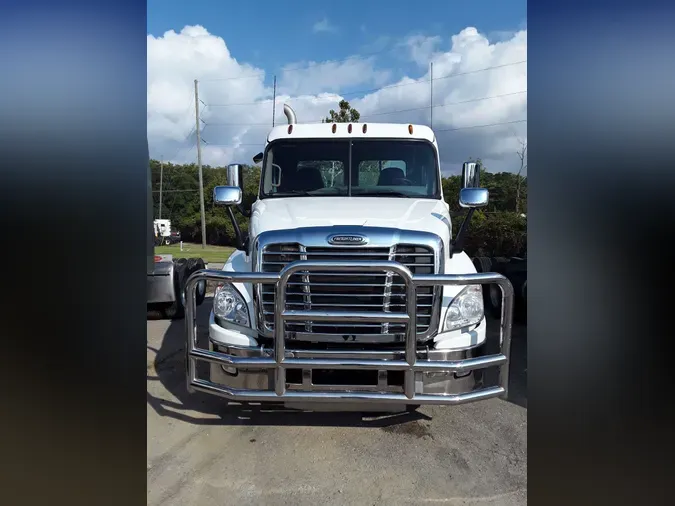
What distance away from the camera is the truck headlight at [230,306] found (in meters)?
2.94

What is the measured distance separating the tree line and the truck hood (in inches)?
40.7

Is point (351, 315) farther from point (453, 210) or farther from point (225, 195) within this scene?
point (453, 210)

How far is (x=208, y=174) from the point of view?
22797 millimetres

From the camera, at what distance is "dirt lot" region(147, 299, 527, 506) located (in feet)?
8.30

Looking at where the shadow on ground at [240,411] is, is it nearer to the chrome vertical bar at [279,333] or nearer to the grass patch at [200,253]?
the chrome vertical bar at [279,333]

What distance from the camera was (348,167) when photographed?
405cm

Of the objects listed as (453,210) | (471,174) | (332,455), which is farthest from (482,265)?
(332,455)

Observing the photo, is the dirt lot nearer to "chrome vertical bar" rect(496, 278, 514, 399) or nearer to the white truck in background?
"chrome vertical bar" rect(496, 278, 514, 399)

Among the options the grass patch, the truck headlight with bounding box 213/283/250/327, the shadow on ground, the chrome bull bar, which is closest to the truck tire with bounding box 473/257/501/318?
the shadow on ground

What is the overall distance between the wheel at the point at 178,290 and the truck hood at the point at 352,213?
9.68 ft

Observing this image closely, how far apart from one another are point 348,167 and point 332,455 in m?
2.59
